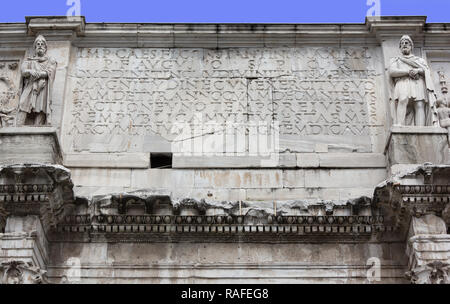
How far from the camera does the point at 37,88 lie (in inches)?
500

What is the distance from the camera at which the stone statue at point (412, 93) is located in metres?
12.6

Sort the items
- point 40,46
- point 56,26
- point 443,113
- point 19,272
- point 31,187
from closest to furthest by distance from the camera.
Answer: point 19,272 → point 31,187 → point 443,113 → point 40,46 → point 56,26

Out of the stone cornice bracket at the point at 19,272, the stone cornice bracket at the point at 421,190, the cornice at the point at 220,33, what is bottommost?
the stone cornice bracket at the point at 19,272

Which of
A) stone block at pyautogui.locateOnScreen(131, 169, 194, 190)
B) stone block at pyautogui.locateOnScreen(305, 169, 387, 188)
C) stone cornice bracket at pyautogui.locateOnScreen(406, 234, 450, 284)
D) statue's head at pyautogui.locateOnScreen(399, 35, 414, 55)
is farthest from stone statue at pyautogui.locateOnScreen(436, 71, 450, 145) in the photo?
stone block at pyautogui.locateOnScreen(131, 169, 194, 190)

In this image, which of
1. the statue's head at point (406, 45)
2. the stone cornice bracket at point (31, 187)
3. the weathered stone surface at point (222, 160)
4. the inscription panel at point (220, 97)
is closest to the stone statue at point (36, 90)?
the weathered stone surface at point (222, 160)

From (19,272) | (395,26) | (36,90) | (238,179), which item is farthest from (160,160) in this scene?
(395,26)

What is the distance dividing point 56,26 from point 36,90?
154 cm

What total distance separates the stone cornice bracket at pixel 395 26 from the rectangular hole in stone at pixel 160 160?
156 inches

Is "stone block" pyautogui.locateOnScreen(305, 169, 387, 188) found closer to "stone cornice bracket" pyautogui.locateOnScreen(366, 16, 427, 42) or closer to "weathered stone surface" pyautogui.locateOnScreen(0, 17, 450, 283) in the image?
"weathered stone surface" pyautogui.locateOnScreen(0, 17, 450, 283)

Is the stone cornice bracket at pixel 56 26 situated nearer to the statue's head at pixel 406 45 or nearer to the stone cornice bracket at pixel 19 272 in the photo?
the stone cornice bracket at pixel 19 272

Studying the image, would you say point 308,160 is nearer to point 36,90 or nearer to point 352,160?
point 352,160

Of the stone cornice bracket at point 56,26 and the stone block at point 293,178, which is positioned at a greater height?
the stone cornice bracket at point 56,26
